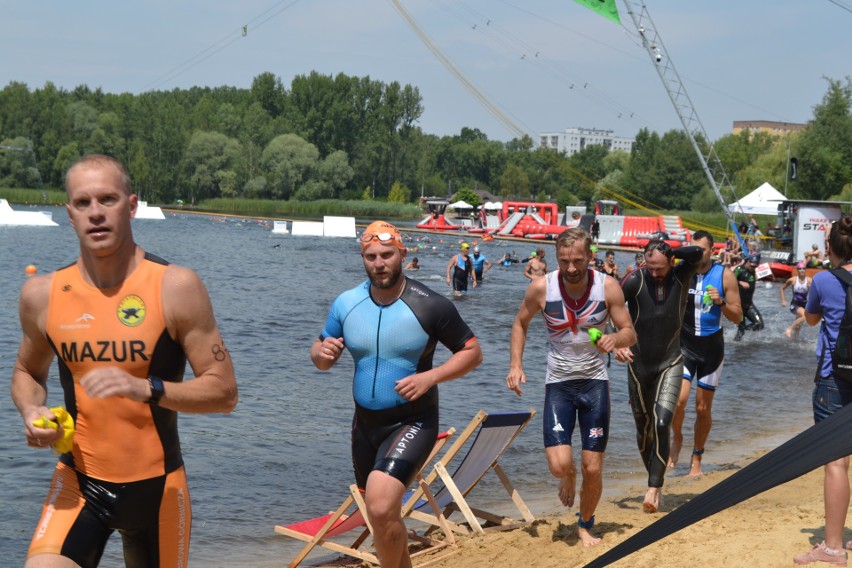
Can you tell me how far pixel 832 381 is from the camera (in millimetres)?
5609

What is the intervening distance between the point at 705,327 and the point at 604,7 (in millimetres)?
15348

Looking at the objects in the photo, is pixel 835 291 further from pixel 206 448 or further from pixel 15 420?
pixel 15 420

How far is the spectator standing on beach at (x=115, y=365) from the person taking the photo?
330cm

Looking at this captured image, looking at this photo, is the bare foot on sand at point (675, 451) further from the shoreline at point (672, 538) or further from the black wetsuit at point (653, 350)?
the black wetsuit at point (653, 350)

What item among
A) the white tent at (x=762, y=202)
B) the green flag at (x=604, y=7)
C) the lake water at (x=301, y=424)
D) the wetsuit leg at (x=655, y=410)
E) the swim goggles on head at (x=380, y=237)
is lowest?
the lake water at (x=301, y=424)

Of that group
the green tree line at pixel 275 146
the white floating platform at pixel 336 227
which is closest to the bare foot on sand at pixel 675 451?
the white floating platform at pixel 336 227

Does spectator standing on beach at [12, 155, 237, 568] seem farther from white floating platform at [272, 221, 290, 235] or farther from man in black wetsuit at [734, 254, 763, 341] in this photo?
white floating platform at [272, 221, 290, 235]

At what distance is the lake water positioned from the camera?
8.87m

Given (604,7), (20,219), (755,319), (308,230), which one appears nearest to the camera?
(755,319)

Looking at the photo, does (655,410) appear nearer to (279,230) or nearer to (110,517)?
(110,517)

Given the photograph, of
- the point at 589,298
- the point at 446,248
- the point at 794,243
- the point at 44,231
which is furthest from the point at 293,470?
the point at 44,231

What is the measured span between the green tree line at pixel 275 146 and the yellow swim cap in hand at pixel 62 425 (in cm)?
9360

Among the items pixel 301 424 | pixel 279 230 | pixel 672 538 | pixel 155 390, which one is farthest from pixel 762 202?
pixel 155 390

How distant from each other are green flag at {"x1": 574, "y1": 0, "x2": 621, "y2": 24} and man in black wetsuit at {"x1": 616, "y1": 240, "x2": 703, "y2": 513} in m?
15.8
